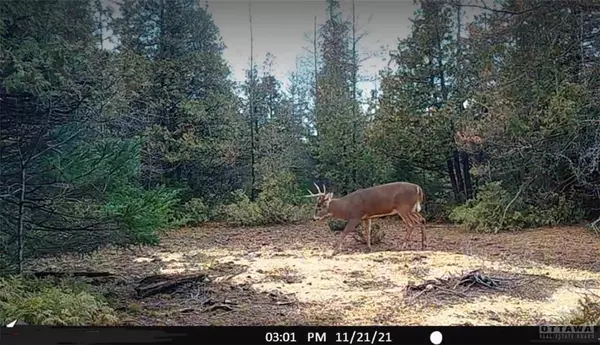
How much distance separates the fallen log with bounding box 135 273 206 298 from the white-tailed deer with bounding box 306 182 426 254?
80cm

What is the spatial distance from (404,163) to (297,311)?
1073mm

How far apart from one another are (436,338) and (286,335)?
0.49 metres

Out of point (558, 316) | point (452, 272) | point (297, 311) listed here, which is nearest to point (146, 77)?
point (297, 311)

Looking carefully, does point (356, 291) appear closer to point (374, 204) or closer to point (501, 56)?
point (374, 204)

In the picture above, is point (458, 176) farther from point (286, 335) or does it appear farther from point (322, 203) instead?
point (286, 335)

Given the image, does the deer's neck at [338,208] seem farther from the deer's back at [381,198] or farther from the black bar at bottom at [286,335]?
the black bar at bottom at [286,335]

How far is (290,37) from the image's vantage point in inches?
71.2

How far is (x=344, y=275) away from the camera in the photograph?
2195 mm

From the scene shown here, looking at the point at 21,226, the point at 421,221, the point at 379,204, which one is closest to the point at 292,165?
the point at 379,204

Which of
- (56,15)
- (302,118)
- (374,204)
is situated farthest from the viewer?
(374,204)

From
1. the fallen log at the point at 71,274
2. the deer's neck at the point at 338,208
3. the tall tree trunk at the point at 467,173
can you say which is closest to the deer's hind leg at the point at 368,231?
the deer's neck at the point at 338,208

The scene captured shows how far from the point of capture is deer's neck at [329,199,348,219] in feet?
8.32

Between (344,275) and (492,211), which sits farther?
(492,211)

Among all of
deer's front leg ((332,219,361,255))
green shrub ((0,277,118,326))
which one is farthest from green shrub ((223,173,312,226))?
green shrub ((0,277,118,326))
